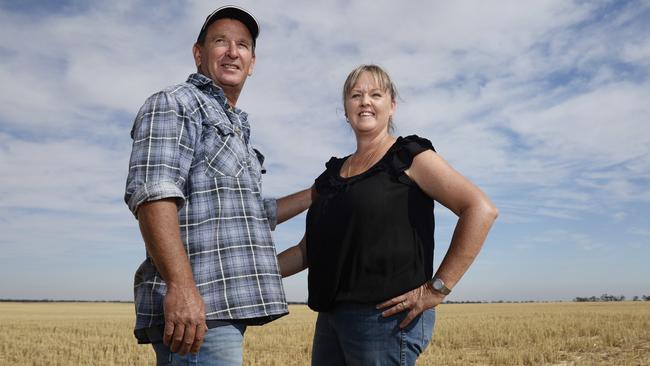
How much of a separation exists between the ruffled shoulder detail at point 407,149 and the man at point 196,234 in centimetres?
71

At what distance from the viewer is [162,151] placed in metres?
2.54

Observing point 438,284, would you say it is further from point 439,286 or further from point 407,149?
point 407,149

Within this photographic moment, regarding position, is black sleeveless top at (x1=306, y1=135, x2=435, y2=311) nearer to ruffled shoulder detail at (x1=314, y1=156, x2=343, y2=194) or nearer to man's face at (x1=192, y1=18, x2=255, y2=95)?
ruffled shoulder detail at (x1=314, y1=156, x2=343, y2=194)

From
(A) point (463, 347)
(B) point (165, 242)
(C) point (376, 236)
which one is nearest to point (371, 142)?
(C) point (376, 236)

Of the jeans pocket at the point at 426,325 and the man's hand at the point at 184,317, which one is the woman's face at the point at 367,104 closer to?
the jeans pocket at the point at 426,325

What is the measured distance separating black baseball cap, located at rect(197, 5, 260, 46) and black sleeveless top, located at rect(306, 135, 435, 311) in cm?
102

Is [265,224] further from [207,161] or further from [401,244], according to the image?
[401,244]

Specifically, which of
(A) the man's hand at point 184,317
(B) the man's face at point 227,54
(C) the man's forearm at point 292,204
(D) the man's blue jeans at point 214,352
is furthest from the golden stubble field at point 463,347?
(A) the man's hand at point 184,317

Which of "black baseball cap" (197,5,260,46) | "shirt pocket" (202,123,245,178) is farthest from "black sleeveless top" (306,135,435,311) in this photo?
"black baseball cap" (197,5,260,46)

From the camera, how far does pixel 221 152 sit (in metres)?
2.74

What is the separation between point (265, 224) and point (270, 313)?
44 centimetres

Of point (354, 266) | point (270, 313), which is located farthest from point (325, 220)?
point (270, 313)

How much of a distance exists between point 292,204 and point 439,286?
1.18 meters

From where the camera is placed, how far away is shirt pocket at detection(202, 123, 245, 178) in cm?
269
